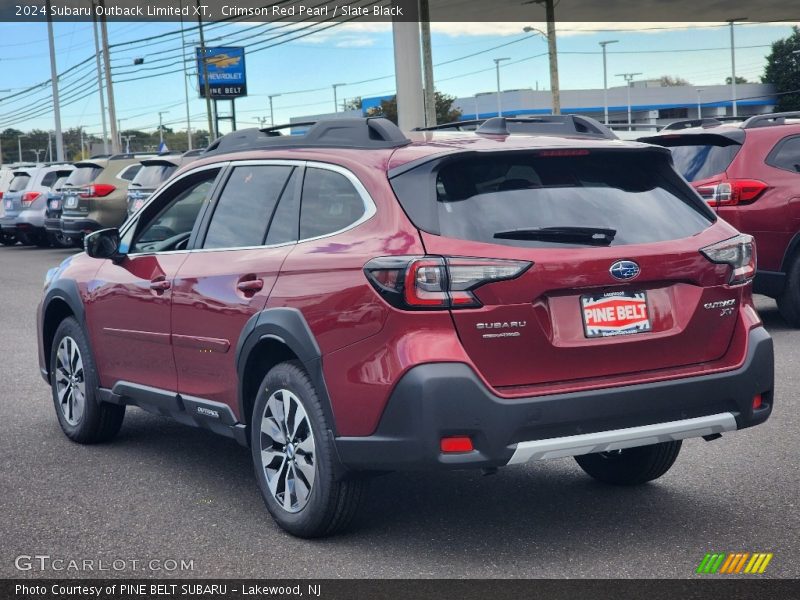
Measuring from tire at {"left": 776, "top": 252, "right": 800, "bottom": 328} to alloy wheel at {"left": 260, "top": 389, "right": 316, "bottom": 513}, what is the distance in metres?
7.07

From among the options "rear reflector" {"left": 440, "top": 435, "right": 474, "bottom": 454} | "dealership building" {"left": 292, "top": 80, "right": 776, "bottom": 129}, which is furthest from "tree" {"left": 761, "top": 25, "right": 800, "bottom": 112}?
"rear reflector" {"left": 440, "top": 435, "right": 474, "bottom": 454}

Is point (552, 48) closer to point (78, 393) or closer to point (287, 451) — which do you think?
point (78, 393)

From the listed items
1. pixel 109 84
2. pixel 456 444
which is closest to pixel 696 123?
pixel 456 444

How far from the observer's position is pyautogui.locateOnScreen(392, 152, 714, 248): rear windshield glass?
15.7 feet

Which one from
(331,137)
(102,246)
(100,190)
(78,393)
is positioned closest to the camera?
(331,137)

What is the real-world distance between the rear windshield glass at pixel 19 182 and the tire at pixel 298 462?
26.3 metres

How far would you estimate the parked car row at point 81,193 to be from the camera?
2220 centimetres

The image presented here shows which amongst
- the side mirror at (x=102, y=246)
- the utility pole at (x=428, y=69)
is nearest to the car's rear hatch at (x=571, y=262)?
the side mirror at (x=102, y=246)

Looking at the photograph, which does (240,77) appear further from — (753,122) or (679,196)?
(679,196)

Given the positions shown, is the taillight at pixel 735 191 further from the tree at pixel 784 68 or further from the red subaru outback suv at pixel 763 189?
the tree at pixel 784 68

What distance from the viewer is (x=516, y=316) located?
15.2 ft

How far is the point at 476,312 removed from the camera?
459 centimetres

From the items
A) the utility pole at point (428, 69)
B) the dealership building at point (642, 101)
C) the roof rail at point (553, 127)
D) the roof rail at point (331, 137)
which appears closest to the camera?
the roof rail at point (331, 137)

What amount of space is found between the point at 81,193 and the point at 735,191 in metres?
16.3
